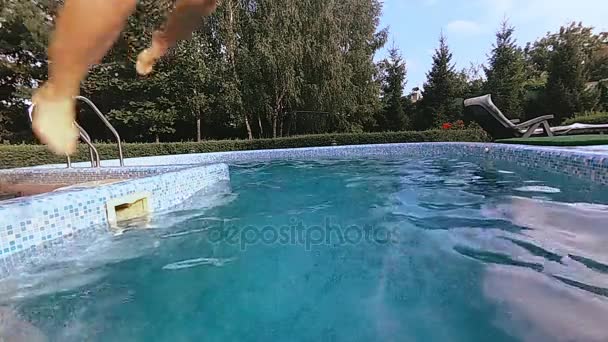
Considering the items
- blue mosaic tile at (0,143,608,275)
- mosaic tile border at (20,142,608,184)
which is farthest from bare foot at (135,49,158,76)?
mosaic tile border at (20,142,608,184)

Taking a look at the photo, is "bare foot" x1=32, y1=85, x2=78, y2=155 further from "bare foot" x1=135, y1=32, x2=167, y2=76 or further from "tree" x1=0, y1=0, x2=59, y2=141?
"tree" x1=0, y1=0, x2=59, y2=141

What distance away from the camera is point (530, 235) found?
326 centimetres

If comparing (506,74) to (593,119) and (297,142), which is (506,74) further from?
(297,142)

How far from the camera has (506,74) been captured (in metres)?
16.3

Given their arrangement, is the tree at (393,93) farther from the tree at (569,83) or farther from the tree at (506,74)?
the tree at (569,83)

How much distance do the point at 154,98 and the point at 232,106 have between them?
3.74 metres

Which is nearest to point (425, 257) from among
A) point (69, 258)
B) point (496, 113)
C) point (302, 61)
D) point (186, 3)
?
point (186, 3)

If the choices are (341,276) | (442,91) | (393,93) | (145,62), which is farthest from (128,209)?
(442,91)

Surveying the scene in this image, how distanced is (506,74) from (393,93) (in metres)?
4.87

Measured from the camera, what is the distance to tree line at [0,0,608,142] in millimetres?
14711
